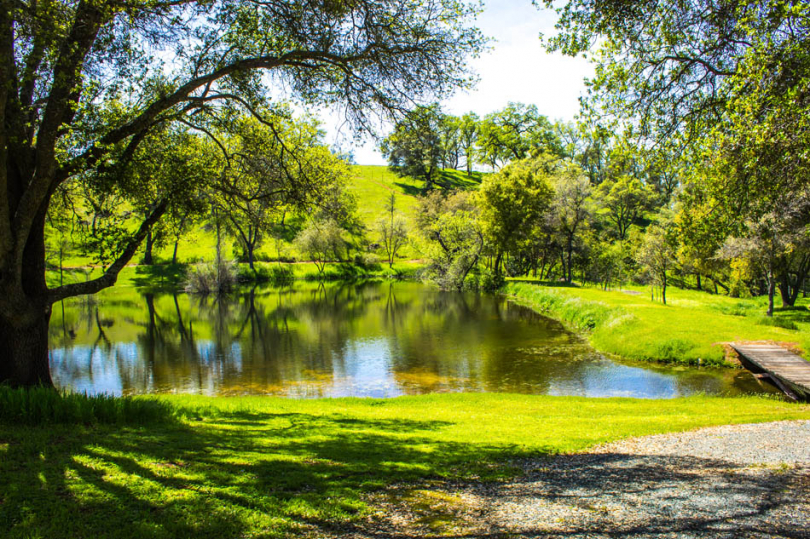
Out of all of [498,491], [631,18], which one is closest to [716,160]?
[631,18]

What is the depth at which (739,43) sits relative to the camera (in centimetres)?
1081

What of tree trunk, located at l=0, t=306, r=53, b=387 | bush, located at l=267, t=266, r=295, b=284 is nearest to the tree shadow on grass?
bush, located at l=267, t=266, r=295, b=284

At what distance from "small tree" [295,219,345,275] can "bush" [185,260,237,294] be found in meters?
16.4

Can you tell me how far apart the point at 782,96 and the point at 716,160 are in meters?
3.40

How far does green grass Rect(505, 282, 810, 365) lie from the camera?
24.1 metres

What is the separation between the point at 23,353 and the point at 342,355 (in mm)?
16721

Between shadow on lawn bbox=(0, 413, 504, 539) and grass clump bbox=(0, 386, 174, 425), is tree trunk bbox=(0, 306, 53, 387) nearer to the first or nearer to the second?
grass clump bbox=(0, 386, 174, 425)

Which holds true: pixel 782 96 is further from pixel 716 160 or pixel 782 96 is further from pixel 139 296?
pixel 139 296

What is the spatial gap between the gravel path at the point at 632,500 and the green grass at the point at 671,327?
16366mm

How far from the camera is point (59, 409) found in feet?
29.2

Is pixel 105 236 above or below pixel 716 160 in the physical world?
below

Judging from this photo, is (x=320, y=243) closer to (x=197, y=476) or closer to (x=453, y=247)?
(x=453, y=247)

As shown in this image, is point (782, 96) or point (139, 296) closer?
point (782, 96)

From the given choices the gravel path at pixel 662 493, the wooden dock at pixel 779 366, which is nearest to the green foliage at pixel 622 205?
the wooden dock at pixel 779 366
